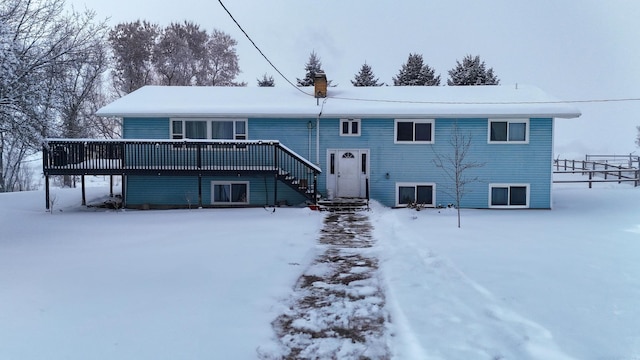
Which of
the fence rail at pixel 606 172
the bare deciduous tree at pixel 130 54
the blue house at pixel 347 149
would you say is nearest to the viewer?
the blue house at pixel 347 149

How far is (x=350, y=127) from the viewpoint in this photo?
56.2 ft

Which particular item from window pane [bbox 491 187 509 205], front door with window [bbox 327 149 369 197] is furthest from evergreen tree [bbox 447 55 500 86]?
front door with window [bbox 327 149 369 197]

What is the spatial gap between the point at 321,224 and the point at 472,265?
574cm

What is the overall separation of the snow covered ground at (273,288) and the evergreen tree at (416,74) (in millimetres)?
31269

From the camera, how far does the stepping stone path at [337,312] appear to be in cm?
458

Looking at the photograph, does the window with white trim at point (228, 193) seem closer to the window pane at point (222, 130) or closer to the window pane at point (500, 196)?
the window pane at point (222, 130)

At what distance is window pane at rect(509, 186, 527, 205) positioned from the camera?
56.0ft

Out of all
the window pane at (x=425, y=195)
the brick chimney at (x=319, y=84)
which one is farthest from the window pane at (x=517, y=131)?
the brick chimney at (x=319, y=84)

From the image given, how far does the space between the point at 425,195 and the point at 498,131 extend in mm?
3814

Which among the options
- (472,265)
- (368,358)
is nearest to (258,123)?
(472,265)

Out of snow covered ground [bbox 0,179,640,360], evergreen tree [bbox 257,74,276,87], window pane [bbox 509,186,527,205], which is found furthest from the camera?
evergreen tree [bbox 257,74,276,87]

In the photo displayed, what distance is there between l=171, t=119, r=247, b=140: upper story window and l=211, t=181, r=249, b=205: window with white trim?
6.28 feet

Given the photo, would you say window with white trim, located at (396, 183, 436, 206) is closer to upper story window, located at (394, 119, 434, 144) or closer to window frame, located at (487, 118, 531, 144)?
upper story window, located at (394, 119, 434, 144)

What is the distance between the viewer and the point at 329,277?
7316 mm
